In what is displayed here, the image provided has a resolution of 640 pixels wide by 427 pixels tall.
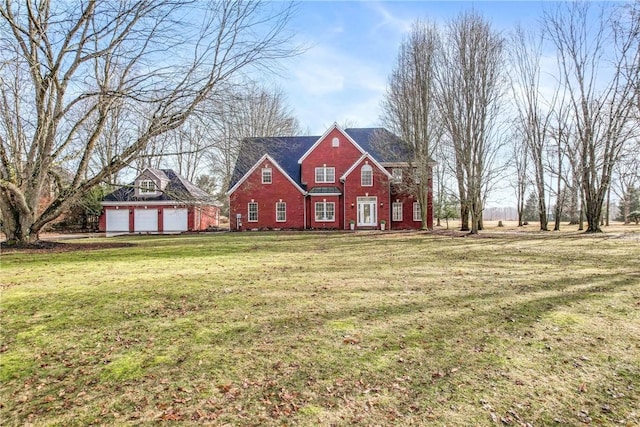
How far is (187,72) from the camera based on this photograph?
1288 centimetres

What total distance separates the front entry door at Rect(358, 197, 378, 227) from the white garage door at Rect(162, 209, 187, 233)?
1455cm

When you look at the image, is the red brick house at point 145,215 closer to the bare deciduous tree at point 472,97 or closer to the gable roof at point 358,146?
the gable roof at point 358,146

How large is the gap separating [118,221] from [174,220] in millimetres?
4733

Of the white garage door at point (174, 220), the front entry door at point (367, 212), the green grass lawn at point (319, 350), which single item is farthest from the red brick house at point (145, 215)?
the green grass lawn at point (319, 350)

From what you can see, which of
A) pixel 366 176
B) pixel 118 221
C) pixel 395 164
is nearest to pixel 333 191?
pixel 366 176

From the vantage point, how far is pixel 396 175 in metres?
30.4

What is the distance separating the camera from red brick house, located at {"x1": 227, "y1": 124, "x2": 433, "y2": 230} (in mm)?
30172

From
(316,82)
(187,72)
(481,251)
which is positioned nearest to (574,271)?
(481,251)

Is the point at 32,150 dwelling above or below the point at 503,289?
above

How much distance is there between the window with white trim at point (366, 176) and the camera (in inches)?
1187

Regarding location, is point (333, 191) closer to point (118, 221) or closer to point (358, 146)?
point (358, 146)

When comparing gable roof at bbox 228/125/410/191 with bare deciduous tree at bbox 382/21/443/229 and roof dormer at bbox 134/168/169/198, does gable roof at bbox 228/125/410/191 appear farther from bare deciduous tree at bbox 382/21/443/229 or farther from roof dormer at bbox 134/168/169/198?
roof dormer at bbox 134/168/169/198

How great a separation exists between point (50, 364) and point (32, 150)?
13.3 metres

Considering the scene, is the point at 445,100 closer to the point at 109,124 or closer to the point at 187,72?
the point at 187,72
